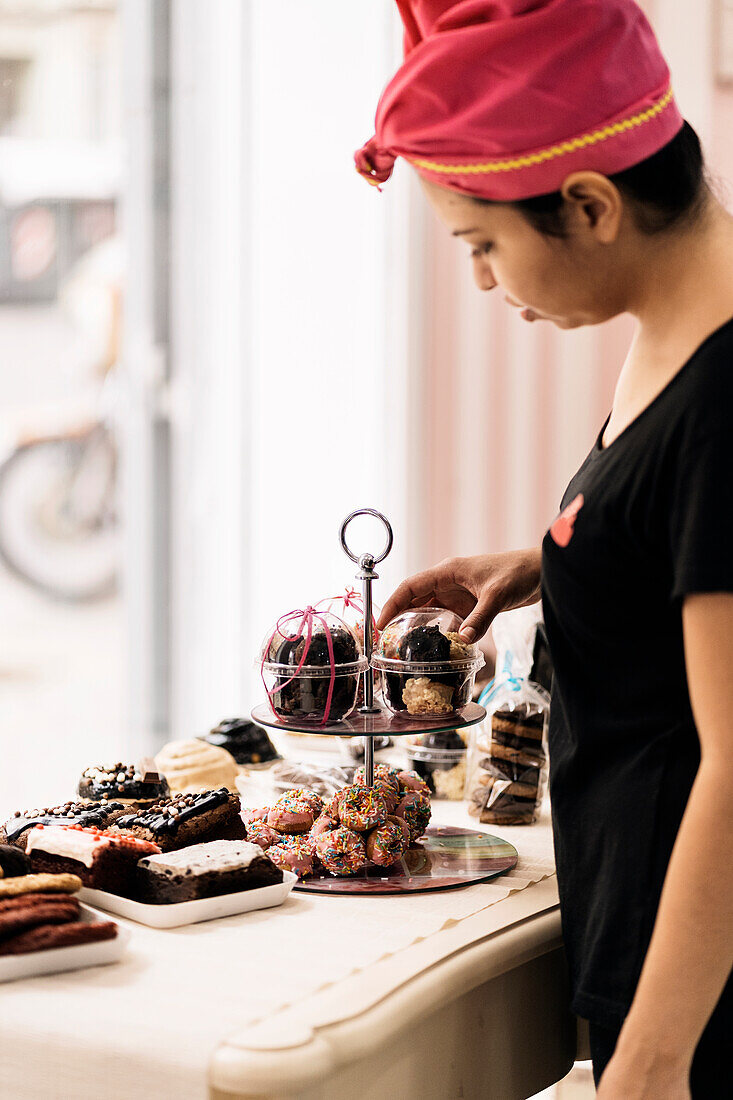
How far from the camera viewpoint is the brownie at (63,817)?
1.09m

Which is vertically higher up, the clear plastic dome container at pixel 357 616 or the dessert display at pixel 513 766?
the clear plastic dome container at pixel 357 616

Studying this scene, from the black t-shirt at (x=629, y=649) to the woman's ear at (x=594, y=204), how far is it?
0.35 ft

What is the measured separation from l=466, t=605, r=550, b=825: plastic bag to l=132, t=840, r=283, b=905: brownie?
34cm

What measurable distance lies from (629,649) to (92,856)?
479mm

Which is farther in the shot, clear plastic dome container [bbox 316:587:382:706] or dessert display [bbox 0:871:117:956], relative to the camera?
clear plastic dome container [bbox 316:587:382:706]

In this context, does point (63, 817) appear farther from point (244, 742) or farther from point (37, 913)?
point (244, 742)

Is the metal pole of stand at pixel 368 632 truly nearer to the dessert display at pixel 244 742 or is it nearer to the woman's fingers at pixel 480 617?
the woman's fingers at pixel 480 617

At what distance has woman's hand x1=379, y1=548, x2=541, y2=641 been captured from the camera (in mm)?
1169

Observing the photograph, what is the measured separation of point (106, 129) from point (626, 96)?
203 cm

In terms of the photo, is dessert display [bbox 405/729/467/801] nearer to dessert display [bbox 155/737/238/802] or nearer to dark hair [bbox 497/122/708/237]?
dessert display [bbox 155/737/238/802]

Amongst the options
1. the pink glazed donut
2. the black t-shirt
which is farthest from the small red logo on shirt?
the pink glazed donut

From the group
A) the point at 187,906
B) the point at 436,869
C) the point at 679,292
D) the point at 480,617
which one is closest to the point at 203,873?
the point at 187,906

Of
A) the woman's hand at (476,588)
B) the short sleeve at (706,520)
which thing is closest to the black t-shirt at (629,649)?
the short sleeve at (706,520)

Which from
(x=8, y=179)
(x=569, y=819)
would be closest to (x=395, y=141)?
(x=569, y=819)
